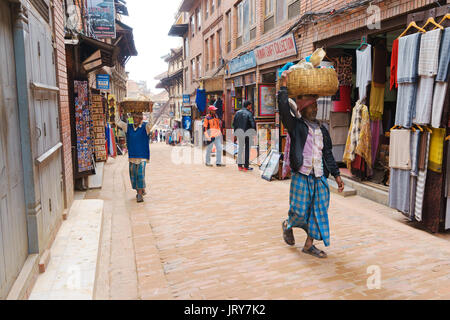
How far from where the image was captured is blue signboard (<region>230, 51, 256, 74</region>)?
13.8m

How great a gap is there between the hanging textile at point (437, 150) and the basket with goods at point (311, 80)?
201 cm

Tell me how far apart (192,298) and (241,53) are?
1340 centimetres

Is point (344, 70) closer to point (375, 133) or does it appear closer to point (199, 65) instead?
point (375, 133)

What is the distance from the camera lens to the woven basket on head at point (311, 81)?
3.98 metres

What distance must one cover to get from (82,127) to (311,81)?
6.02 metres

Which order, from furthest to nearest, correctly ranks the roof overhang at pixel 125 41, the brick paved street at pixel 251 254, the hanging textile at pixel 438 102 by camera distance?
the roof overhang at pixel 125 41 < the hanging textile at pixel 438 102 < the brick paved street at pixel 251 254

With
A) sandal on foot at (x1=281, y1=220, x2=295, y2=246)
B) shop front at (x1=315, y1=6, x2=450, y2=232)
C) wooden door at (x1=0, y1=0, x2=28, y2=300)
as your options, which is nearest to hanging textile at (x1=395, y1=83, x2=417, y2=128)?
shop front at (x1=315, y1=6, x2=450, y2=232)

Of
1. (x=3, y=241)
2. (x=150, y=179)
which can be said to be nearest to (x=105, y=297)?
(x=3, y=241)

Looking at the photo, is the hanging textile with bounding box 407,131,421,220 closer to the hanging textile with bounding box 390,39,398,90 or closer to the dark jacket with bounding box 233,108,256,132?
the hanging textile with bounding box 390,39,398,90

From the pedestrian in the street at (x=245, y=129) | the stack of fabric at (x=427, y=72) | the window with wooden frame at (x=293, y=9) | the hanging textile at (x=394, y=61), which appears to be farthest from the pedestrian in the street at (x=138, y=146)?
the window with wooden frame at (x=293, y=9)

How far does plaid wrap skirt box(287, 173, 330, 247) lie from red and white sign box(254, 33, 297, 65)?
691cm

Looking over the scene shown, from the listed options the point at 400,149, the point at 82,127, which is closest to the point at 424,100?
the point at 400,149

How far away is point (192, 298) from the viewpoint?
3.39m

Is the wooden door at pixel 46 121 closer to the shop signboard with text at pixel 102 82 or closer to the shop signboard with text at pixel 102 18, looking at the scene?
the shop signboard with text at pixel 102 18
